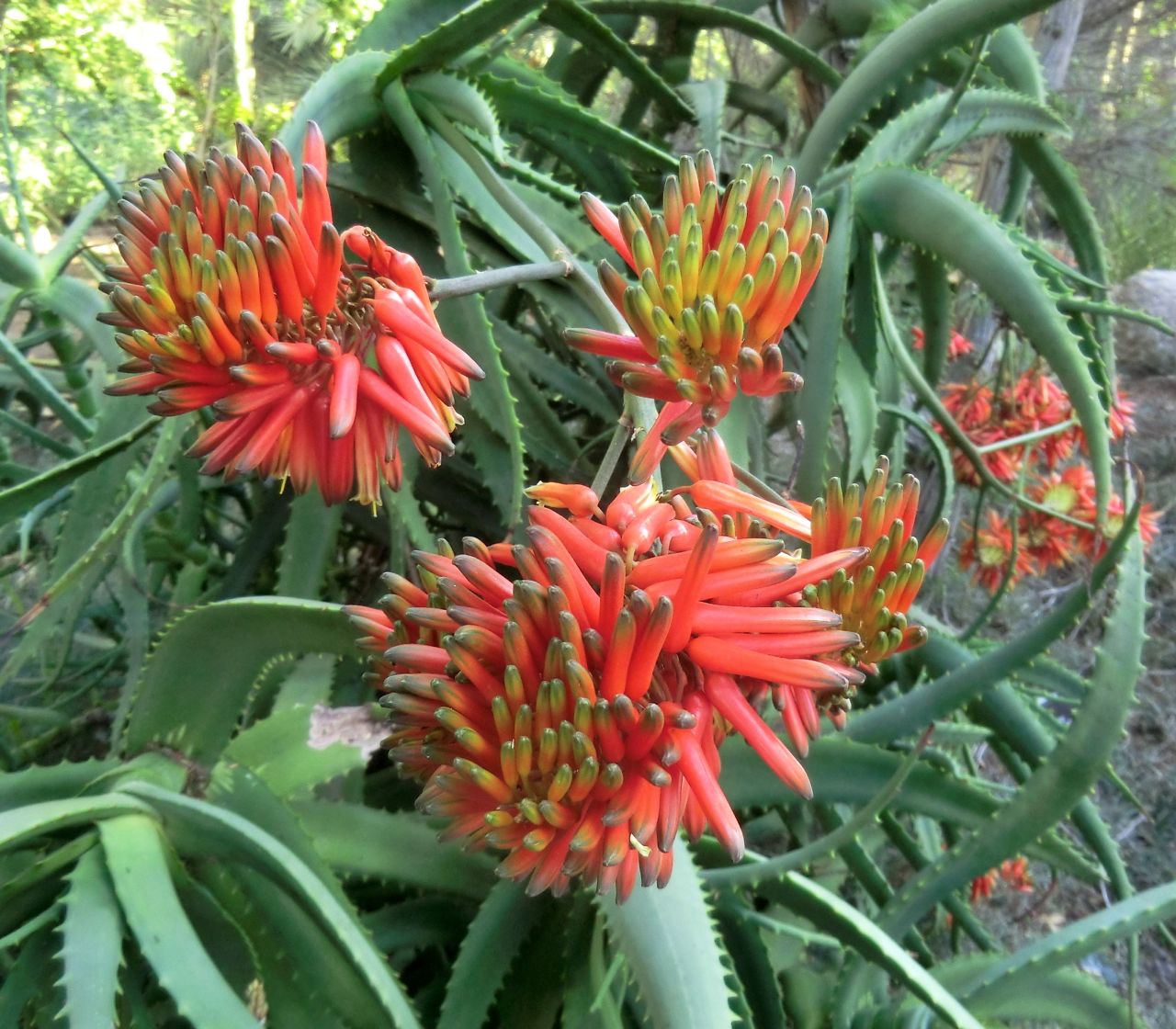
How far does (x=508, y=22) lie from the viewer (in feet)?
1.63

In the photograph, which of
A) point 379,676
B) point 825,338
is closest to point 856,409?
point 825,338

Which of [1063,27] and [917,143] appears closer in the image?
[917,143]

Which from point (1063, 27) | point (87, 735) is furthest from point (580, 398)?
point (1063, 27)

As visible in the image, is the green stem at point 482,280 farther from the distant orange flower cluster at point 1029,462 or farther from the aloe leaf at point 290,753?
the distant orange flower cluster at point 1029,462

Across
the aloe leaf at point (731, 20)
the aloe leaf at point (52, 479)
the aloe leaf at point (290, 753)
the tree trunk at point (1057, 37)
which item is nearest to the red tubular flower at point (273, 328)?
the aloe leaf at point (52, 479)

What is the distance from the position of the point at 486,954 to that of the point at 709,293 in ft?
1.17

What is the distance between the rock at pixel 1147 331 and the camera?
2219 mm

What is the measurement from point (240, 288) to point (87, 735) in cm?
64

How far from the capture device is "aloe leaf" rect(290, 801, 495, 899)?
0.45 metres

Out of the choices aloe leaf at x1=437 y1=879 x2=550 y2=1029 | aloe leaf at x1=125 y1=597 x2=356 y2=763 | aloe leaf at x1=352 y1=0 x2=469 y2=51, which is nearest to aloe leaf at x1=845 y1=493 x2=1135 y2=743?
aloe leaf at x1=437 y1=879 x2=550 y2=1029

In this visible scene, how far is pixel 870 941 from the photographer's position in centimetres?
39

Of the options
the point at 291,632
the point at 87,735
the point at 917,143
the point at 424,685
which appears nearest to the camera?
the point at 424,685

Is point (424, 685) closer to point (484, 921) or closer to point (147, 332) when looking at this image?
point (147, 332)

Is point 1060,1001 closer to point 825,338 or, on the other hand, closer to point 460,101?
point 825,338
